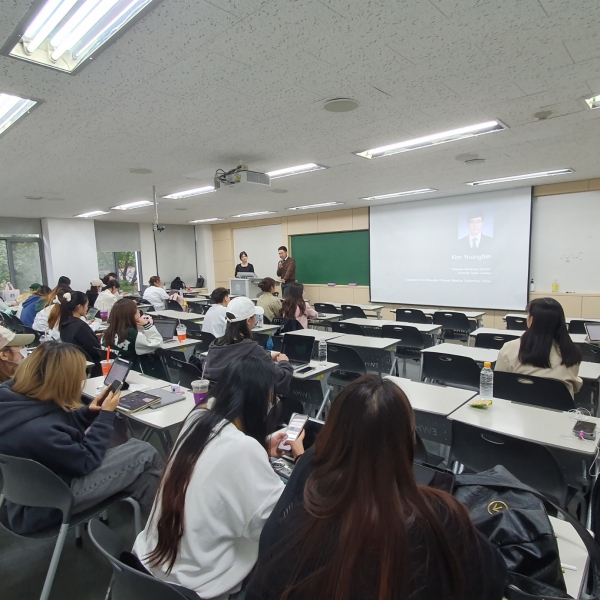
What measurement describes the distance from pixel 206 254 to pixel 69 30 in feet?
33.8

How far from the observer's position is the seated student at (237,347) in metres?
2.81

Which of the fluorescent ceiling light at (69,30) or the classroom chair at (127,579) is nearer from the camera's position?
the classroom chair at (127,579)

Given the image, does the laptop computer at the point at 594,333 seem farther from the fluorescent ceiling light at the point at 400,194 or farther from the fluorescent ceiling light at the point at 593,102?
the fluorescent ceiling light at the point at 400,194

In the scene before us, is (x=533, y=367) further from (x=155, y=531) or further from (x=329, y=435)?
(x=155, y=531)

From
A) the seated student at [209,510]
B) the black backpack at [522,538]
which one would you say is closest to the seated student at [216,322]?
the seated student at [209,510]

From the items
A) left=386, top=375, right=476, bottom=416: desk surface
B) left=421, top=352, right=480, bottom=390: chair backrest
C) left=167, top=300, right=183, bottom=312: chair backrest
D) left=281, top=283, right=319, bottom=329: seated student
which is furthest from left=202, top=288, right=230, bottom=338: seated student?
left=167, top=300, right=183, bottom=312: chair backrest

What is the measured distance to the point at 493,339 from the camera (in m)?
4.38

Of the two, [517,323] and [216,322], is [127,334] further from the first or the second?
[517,323]

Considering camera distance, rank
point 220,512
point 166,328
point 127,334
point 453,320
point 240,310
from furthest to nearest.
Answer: point 453,320 → point 166,328 → point 127,334 → point 240,310 → point 220,512

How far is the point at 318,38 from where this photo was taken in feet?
6.71

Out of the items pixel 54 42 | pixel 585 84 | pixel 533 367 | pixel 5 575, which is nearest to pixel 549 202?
pixel 585 84

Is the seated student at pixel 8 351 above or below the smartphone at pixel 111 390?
above

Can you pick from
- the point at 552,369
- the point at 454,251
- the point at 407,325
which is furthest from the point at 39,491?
the point at 454,251

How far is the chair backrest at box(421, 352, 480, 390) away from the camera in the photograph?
3338 mm
